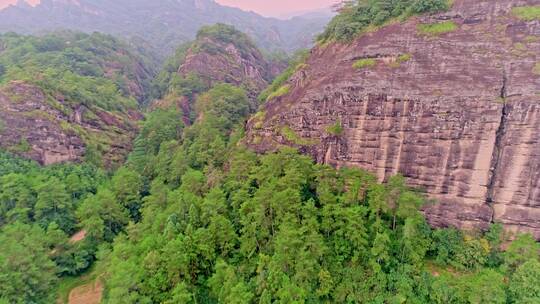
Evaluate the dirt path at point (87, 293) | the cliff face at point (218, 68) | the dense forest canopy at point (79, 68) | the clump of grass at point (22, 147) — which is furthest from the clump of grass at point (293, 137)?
the dense forest canopy at point (79, 68)

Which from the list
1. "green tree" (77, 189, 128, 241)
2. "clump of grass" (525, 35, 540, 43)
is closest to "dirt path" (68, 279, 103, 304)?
"green tree" (77, 189, 128, 241)

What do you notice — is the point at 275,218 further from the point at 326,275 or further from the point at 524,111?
the point at 524,111

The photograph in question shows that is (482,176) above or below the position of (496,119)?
below

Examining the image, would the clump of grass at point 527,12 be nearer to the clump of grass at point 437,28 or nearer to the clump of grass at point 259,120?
the clump of grass at point 437,28

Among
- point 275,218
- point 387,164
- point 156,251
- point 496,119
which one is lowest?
point 156,251

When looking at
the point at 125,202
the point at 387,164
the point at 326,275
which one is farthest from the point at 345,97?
the point at 125,202

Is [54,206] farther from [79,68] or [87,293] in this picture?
[79,68]

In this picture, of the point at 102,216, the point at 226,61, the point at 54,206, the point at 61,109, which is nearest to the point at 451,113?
the point at 102,216
